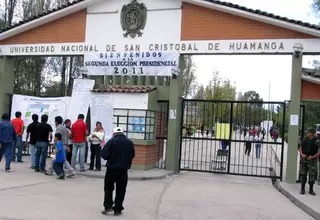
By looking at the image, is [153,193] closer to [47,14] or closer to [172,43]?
[172,43]

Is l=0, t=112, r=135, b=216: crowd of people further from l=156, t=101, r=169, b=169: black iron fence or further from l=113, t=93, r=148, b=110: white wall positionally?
l=156, t=101, r=169, b=169: black iron fence

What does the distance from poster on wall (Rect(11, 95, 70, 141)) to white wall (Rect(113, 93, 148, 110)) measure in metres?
2.27

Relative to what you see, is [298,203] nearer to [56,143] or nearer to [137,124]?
[137,124]

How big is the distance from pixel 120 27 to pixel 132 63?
4.90ft

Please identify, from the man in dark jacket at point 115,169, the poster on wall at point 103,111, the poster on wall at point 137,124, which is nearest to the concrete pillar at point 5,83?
the poster on wall at point 103,111

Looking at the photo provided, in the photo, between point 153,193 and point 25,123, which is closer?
point 153,193

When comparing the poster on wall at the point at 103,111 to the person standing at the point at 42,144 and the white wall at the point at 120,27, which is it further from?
the person standing at the point at 42,144

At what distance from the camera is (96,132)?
1282 centimetres

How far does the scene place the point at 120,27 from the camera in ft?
48.1

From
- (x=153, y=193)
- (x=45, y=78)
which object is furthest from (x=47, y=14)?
(x=45, y=78)

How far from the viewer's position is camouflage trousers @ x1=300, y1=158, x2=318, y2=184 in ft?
34.5

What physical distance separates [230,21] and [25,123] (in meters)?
8.90

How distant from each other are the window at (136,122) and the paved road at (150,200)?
208cm

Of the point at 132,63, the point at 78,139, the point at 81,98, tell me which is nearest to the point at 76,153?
the point at 78,139
